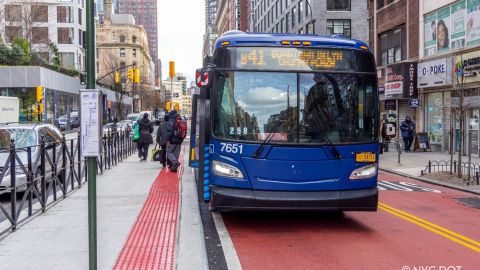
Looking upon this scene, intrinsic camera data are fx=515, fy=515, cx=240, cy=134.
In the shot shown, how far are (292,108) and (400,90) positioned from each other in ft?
69.3

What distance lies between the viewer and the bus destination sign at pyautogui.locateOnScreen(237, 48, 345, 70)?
816cm

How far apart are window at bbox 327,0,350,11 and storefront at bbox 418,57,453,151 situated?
973 inches

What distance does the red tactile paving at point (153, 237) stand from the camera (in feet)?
20.2

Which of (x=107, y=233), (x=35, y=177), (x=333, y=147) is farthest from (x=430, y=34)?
(x=107, y=233)

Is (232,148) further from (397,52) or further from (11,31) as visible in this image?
(11,31)

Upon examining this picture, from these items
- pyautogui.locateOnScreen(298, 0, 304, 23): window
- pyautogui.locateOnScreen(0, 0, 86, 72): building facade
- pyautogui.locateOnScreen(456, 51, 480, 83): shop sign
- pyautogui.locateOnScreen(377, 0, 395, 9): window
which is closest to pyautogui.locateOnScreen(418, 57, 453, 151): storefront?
pyautogui.locateOnScreen(456, 51, 480, 83): shop sign

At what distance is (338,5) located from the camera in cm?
5003

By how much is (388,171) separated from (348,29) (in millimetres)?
33936

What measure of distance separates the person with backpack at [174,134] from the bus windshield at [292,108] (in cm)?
685

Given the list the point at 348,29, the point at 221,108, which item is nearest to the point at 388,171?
the point at 221,108

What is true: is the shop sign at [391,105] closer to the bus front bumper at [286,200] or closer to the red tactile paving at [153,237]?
the red tactile paving at [153,237]

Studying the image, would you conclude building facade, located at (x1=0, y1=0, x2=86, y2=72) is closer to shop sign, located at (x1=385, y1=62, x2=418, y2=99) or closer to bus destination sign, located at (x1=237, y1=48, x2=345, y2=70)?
shop sign, located at (x1=385, y1=62, x2=418, y2=99)

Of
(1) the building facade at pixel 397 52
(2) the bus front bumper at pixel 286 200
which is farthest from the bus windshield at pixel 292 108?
(1) the building facade at pixel 397 52

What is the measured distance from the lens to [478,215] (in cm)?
1000
